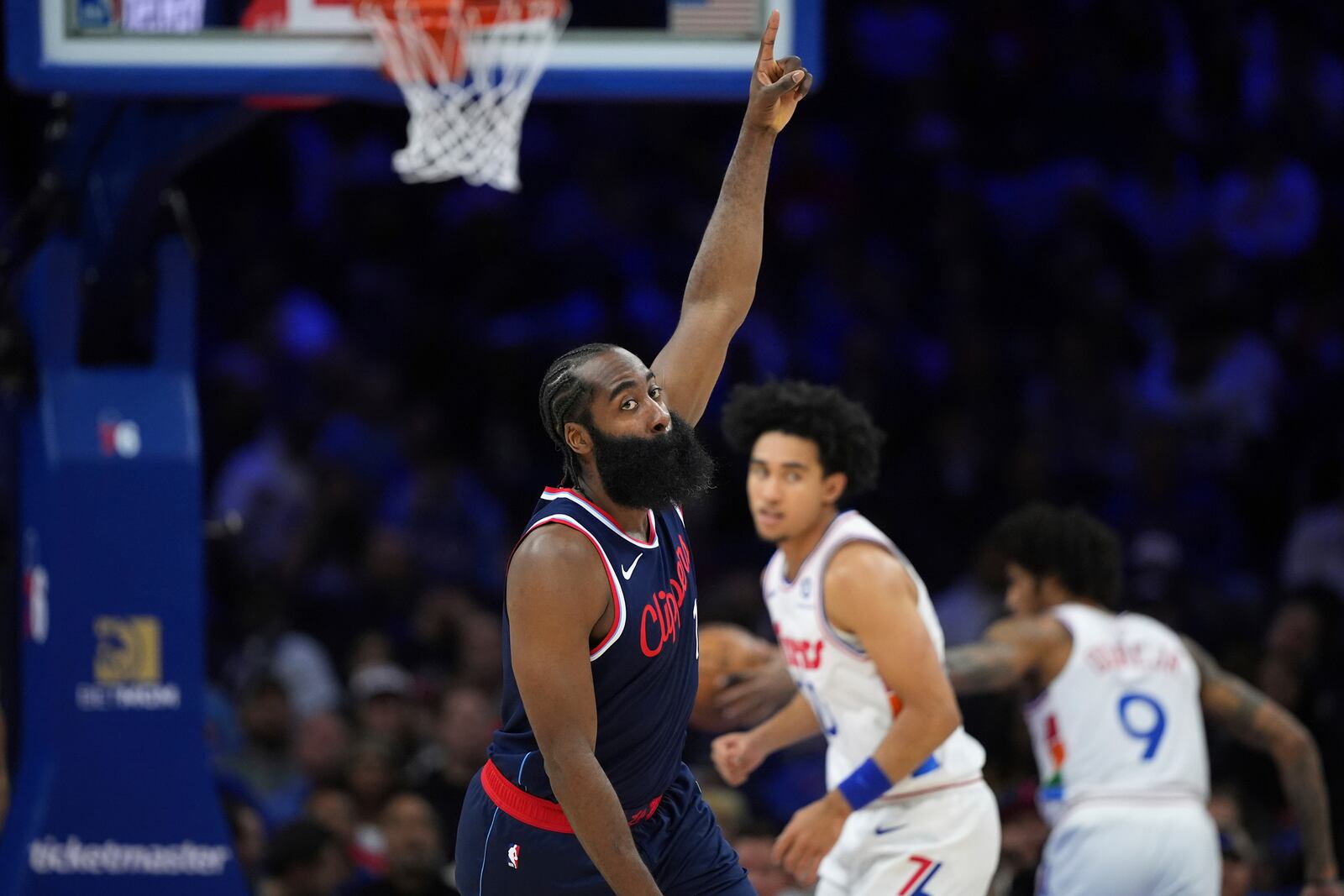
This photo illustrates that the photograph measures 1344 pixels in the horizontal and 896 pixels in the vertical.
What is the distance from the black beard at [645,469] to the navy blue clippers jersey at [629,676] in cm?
9

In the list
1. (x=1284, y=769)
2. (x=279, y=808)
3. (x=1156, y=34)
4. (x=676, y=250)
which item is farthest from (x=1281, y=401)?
(x=279, y=808)

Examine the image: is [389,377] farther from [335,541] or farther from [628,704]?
[628,704]

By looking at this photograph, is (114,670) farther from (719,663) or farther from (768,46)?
(768,46)

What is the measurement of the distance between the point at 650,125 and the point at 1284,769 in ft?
25.1

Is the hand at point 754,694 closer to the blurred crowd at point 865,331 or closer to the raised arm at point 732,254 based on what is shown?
the raised arm at point 732,254

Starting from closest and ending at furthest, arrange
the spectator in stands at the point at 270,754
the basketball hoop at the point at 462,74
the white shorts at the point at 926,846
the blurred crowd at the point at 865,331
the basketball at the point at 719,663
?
the white shorts at the point at 926,846 < the basketball at the point at 719,663 < the basketball hoop at the point at 462,74 < the spectator in stands at the point at 270,754 < the blurred crowd at the point at 865,331

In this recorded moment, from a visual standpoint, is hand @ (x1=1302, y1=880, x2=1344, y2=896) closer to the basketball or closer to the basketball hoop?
the basketball

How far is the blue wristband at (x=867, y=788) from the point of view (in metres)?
4.79

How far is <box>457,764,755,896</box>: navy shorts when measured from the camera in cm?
388

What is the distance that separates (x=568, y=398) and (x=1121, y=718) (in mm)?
2592

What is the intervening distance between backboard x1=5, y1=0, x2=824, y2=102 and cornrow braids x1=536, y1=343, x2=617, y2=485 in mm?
2022

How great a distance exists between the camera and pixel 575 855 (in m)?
3.87

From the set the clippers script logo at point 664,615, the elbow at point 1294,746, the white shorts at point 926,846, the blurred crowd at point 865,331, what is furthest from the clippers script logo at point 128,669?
the elbow at point 1294,746

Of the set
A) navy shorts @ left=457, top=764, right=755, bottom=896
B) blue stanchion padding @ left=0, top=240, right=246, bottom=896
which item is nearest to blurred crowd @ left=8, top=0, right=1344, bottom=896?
blue stanchion padding @ left=0, top=240, right=246, bottom=896
